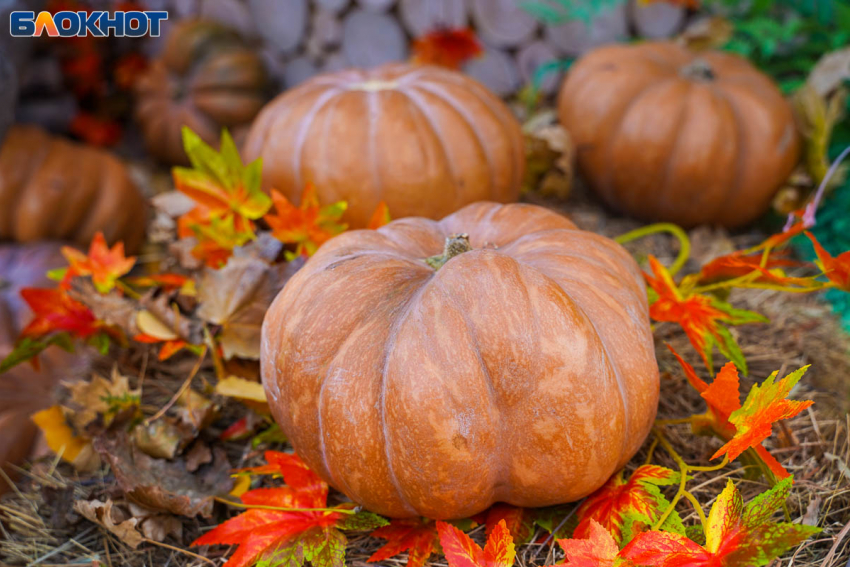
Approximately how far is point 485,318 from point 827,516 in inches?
28.8

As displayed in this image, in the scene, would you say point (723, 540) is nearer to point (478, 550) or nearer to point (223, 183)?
point (478, 550)

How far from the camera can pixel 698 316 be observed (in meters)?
1.27

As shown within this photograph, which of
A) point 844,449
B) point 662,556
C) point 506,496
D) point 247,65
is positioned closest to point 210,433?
point 506,496

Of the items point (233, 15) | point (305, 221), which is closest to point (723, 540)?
point (305, 221)

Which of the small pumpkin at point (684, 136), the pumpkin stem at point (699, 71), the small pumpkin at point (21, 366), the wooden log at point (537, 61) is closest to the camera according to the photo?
the small pumpkin at point (21, 366)

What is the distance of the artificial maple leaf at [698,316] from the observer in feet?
4.09

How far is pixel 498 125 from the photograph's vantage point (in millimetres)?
1872

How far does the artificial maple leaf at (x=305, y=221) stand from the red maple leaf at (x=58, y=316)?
0.53m

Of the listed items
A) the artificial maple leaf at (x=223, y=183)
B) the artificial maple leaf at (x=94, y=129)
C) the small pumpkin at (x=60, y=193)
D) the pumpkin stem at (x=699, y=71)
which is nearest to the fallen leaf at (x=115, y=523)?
the artificial maple leaf at (x=223, y=183)

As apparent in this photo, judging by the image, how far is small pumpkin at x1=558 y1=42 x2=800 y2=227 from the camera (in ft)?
6.81

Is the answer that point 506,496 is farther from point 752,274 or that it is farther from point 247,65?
point 247,65

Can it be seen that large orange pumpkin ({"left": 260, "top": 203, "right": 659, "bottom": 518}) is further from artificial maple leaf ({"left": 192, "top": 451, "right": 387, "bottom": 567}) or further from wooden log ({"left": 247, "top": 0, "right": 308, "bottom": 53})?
wooden log ({"left": 247, "top": 0, "right": 308, "bottom": 53})

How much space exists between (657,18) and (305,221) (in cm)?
224

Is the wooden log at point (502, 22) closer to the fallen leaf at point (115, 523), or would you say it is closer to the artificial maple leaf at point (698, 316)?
the artificial maple leaf at point (698, 316)
